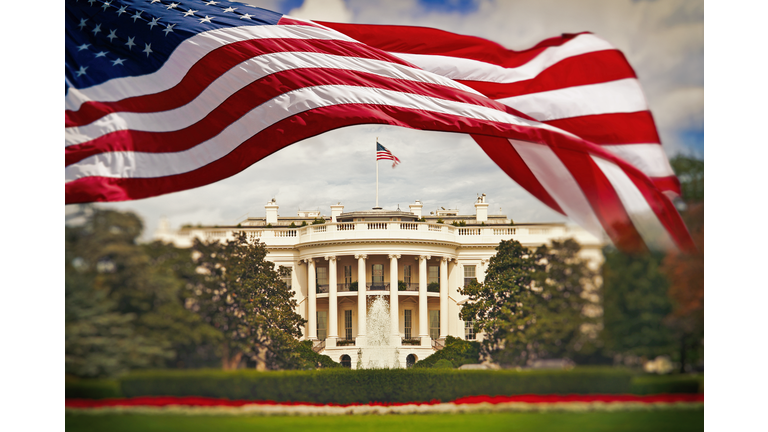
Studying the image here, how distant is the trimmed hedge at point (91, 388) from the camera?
5.98 metres

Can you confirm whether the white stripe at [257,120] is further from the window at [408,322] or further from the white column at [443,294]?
the window at [408,322]

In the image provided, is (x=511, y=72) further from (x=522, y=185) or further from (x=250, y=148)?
(x=250, y=148)

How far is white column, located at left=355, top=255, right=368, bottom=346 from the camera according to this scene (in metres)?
12.9

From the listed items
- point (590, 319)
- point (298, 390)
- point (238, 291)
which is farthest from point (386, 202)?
point (590, 319)

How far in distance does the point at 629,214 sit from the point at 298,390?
5.21 m

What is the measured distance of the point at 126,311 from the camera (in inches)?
234

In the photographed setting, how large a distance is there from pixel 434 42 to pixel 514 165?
167cm

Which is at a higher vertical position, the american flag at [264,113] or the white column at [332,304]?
the american flag at [264,113]

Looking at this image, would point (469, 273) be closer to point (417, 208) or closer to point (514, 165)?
point (417, 208)

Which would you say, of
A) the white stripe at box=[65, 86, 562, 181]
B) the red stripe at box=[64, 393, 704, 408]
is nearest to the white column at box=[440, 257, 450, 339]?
the red stripe at box=[64, 393, 704, 408]

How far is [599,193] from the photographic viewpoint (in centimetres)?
617

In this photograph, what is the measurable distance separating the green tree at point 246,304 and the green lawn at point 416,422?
0.69 meters

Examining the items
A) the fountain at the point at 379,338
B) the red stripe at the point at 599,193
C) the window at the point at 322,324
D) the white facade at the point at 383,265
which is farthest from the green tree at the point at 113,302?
the fountain at the point at 379,338

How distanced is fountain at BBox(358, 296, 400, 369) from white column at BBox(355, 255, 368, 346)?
0.58ft
